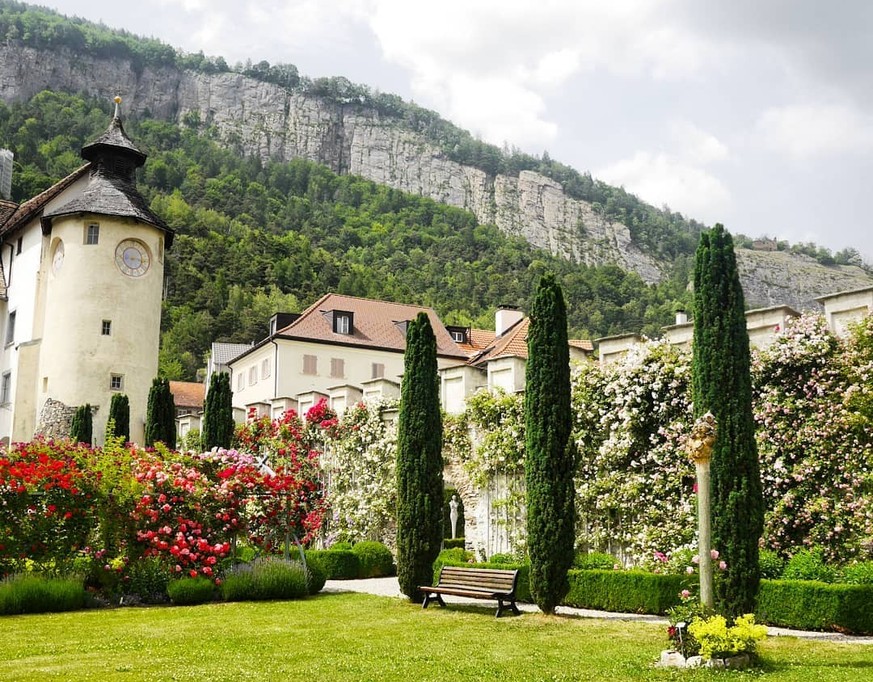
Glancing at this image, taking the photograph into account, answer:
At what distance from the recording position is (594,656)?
991 cm

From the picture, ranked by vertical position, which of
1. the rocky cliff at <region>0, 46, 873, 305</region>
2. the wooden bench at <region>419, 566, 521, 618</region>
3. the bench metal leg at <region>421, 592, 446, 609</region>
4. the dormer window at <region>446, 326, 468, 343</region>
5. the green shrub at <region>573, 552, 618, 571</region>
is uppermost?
the rocky cliff at <region>0, 46, 873, 305</region>

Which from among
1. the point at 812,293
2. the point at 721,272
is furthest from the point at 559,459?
the point at 812,293

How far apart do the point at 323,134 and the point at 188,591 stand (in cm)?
14674

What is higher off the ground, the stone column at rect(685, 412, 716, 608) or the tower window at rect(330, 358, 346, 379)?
the tower window at rect(330, 358, 346, 379)

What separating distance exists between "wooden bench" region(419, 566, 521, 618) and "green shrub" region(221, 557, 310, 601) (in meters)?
3.12

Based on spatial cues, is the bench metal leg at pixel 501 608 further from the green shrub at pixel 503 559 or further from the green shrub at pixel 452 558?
the green shrub at pixel 452 558

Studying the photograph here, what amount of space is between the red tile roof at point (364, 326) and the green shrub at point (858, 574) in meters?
27.6

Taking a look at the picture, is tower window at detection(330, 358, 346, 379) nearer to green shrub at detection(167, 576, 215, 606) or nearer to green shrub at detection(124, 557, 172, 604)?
green shrub at detection(124, 557, 172, 604)

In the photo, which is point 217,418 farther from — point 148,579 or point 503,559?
point 503,559

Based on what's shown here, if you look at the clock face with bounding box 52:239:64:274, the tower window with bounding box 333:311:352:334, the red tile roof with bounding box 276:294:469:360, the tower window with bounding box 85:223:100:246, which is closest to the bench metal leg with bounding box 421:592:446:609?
the red tile roof with bounding box 276:294:469:360

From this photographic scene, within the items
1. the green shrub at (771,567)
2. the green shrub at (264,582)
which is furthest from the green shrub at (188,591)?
the green shrub at (771,567)

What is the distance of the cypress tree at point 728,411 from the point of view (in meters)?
11.5

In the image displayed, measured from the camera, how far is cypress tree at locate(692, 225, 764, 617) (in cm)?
1146

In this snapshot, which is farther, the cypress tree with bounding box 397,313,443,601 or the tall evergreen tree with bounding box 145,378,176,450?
the tall evergreen tree with bounding box 145,378,176,450
